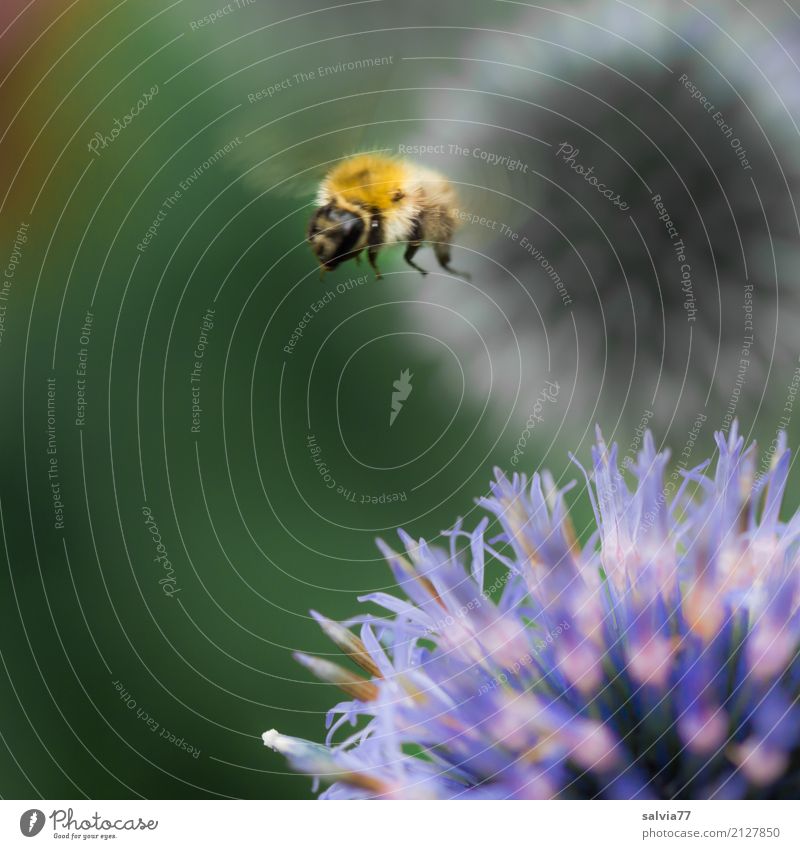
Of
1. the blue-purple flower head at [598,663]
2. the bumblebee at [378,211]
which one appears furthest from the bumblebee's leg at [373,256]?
the blue-purple flower head at [598,663]

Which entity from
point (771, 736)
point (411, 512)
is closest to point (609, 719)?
point (771, 736)

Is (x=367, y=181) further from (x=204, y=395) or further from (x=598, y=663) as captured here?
(x=598, y=663)

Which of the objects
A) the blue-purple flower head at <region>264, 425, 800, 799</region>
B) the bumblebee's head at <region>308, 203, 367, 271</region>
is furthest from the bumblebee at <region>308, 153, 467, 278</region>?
the blue-purple flower head at <region>264, 425, 800, 799</region>

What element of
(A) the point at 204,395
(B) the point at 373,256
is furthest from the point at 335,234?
(A) the point at 204,395

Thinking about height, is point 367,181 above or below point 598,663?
above

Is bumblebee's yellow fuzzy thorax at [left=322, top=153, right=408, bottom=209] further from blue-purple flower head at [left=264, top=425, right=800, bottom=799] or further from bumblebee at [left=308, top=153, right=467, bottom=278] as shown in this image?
blue-purple flower head at [left=264, top=425, right=800, bottom=799]

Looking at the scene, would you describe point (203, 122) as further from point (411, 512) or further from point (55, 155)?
point (411, 512)

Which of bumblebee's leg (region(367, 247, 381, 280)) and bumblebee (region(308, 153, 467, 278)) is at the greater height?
bumblebee (region(308, 153, 467, 278))

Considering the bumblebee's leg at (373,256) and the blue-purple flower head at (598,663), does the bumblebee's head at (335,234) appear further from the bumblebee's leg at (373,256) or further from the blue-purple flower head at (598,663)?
the blue-purple flower head at (598,663)
